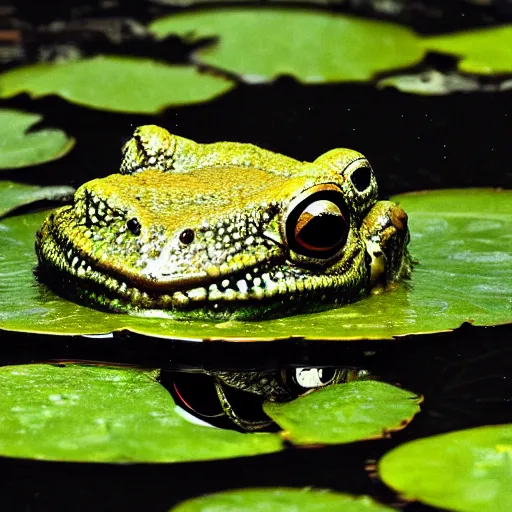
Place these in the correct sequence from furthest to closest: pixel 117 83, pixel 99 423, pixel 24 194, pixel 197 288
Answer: pixel 117 83 < pixel 24 194 < pixel 197 288 < pixel 99 423

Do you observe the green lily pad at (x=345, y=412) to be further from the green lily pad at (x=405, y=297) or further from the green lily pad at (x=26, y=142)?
the green lily pad at (x=26, y=142)

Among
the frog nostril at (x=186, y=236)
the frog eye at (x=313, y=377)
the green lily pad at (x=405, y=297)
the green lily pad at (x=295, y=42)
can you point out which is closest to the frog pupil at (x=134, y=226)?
the frog nostril at (x=186, y=236)

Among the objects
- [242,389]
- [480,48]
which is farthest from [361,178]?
[480,48]

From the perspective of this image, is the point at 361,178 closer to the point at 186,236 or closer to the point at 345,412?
the point at 186,236

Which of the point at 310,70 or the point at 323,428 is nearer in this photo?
the point at 323,428

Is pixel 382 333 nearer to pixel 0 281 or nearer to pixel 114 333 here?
pixel 114 333

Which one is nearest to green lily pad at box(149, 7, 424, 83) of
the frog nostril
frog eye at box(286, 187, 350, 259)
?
frog eye at box(286, 187, 350, 259)

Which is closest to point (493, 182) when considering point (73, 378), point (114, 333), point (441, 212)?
point (441, 212)
